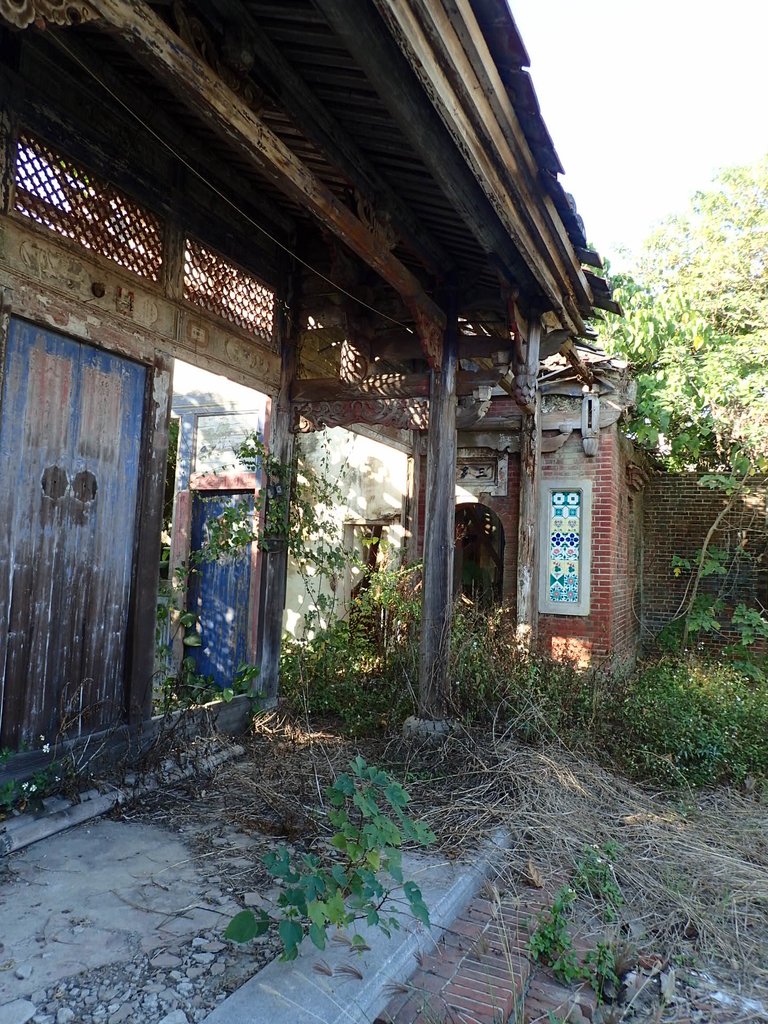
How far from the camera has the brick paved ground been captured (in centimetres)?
260

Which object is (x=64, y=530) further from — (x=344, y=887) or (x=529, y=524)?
(x=529, y=524)

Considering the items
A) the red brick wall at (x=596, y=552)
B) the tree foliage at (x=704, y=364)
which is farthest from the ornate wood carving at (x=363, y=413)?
the tree foliage at (x=704, y=364)

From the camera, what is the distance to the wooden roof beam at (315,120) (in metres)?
3.16

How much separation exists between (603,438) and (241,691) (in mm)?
5773

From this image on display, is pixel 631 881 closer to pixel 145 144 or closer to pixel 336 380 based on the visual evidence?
pixel 336 380

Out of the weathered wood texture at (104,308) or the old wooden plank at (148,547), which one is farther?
the old wooden plank at (148,547)

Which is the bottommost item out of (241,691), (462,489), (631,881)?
(631,881)

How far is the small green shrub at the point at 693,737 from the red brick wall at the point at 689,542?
485 centimetres

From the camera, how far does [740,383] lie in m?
9.27

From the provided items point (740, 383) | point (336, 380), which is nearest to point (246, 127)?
point (336, 380)

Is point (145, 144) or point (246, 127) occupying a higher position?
point (145, 144)

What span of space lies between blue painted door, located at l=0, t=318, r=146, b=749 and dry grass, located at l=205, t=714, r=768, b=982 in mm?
1154

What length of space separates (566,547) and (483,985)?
280 inches

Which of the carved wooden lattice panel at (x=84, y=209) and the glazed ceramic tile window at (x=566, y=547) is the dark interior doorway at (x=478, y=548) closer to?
Result: the glazed ceramic tile window at (x=566, y=547)
